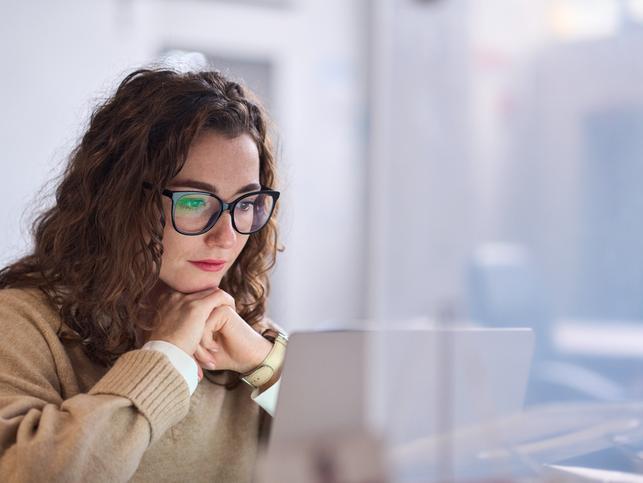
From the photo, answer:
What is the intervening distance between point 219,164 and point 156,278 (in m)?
0.17

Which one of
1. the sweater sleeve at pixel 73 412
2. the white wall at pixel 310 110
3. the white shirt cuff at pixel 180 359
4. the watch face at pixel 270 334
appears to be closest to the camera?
the sweater sleeve at pixel 73 412

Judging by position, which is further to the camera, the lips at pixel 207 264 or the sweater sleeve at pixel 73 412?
the lips at pixel 207 264

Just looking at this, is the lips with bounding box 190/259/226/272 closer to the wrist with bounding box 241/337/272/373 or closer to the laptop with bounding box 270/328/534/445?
the wrist with bounding box 241/337/272/373

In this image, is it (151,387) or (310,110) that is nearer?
(151,387)

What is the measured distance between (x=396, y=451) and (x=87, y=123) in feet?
2.33

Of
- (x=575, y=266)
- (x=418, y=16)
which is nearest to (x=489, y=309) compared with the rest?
(x=575, y=266)

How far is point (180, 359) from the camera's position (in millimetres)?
1082

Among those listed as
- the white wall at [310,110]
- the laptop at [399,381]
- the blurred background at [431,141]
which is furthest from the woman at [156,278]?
the white wall at [310,110]

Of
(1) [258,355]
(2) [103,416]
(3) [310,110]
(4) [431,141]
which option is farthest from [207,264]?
(3) [310,110]

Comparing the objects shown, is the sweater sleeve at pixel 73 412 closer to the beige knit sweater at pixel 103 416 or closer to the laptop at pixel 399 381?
the beige knit sweater at pixel 103 416

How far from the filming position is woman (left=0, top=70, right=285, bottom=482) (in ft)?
3.55

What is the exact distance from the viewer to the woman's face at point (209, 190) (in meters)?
1.13

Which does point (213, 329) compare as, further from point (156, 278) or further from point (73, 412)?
point (73, 412)

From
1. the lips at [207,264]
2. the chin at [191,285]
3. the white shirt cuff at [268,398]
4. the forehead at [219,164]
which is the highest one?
the forehead at [219,164]
